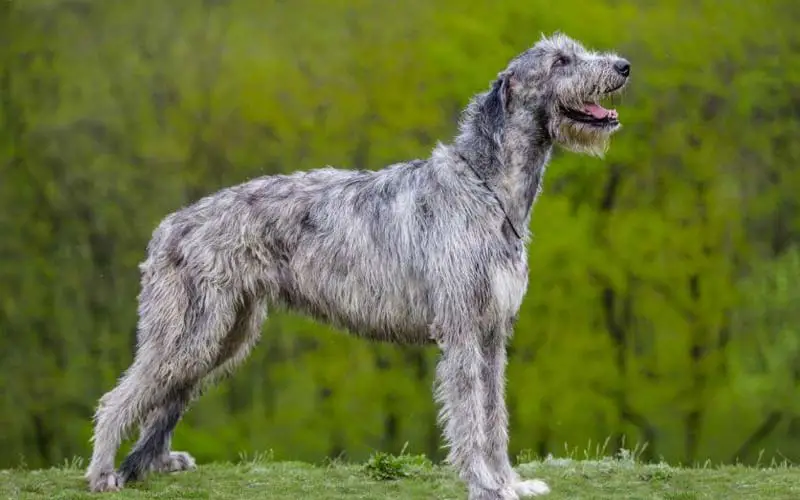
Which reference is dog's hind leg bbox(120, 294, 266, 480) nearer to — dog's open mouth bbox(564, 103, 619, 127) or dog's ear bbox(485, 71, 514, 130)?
dog's ear bbox(485, 71, 514, 130)

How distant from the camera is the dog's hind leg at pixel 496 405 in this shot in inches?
281

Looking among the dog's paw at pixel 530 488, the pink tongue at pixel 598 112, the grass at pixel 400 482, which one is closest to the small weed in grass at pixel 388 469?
the grass at pixel 400 482

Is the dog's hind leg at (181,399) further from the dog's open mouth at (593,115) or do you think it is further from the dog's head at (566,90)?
the dog's open mouth at (593,115)

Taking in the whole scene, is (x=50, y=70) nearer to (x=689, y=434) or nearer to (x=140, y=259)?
(x=140, y=259)

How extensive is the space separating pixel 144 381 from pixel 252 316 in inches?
33.7

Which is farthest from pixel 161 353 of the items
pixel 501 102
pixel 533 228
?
pixel 533 228

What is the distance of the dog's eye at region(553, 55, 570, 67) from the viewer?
7086 mm

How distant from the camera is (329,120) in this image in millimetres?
10172

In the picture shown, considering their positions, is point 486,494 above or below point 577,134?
below

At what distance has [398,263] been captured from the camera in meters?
7.20

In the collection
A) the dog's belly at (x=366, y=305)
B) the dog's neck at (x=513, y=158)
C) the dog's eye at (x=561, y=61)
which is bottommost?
the dog's belly at (x=366, y=305)

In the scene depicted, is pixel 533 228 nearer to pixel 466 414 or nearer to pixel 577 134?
pixel 577 134

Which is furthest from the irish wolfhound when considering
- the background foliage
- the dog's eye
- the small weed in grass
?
the background foliage

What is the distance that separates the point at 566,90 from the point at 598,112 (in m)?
0.27
